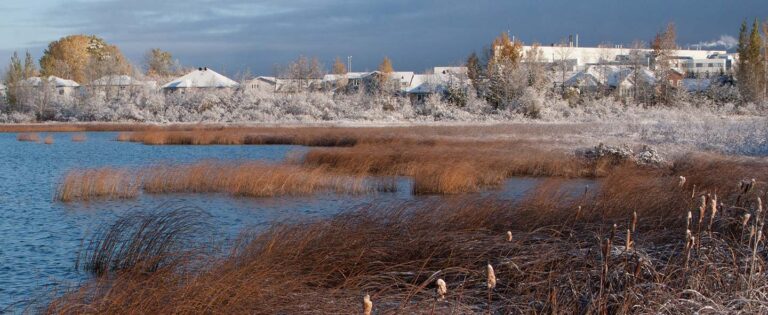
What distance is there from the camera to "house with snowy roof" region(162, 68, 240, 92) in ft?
257

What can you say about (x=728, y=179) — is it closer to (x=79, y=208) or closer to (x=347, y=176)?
(x=347, y=176)

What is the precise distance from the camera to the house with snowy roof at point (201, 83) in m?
78.2

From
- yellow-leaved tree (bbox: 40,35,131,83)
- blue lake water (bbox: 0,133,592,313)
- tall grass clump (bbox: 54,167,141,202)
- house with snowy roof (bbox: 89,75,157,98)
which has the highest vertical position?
yellow-leaved tree (bbox: 40,35,131,83)

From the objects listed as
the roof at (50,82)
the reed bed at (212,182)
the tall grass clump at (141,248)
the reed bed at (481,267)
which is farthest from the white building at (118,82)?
the reed bed at (481,267)

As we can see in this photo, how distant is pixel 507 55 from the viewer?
65125 mm

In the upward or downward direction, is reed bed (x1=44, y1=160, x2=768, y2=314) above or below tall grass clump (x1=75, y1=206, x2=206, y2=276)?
above

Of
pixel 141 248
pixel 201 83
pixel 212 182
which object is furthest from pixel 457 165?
pixel 201 83

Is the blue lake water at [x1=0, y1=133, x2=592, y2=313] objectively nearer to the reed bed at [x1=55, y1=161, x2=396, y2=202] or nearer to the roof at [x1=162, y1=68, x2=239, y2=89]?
the reed bed at [x1=55, y1=161, x2=396, y2=202]

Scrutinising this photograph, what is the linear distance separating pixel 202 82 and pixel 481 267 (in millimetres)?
75826

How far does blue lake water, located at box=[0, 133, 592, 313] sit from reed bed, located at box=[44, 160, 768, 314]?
7.85 ft

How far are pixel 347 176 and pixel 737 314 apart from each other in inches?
621

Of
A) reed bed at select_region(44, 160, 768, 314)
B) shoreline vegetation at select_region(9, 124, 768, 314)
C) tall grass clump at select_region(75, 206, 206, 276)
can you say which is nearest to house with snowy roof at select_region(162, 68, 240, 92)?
shoreline vegetation at select_region(9, 124, 768, 314)

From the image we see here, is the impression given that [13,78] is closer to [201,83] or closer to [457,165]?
[201,83]

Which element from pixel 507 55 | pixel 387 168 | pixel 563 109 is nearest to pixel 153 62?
pixel 507 55
